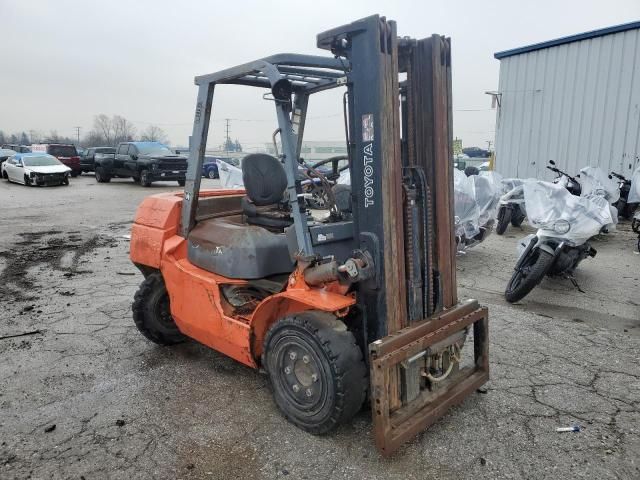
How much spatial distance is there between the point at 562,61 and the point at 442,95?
12.1 m

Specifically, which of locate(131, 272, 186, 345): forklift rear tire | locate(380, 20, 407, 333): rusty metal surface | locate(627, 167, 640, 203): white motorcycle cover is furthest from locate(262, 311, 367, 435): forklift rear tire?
locate(627, 167, 640, 203): white motorcycle cover

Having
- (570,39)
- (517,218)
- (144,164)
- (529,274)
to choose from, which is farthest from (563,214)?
(144,164)

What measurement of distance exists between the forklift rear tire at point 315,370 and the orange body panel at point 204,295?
0.48 ft

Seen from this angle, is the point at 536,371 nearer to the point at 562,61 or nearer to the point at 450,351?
the point at 450,351

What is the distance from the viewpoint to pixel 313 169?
355cm

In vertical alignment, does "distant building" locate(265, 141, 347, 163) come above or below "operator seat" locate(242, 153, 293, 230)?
above

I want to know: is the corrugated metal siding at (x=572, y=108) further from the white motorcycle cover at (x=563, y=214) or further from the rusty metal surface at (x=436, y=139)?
the rusty metal surface at (x=436, y=139)

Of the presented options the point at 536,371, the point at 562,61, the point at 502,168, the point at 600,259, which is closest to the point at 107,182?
the point at 502,168

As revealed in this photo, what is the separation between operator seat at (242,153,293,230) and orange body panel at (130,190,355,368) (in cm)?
56

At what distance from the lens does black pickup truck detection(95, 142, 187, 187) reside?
21922mm

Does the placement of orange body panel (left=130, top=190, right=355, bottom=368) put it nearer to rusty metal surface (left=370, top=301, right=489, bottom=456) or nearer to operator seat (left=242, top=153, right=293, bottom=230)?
rusty metal surface (left=370, top=301, right=489, bottom=456)

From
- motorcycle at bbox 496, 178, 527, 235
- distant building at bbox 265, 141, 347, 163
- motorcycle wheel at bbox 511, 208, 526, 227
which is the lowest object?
motorcycle wheel at bbox 511, 208, 526, 227

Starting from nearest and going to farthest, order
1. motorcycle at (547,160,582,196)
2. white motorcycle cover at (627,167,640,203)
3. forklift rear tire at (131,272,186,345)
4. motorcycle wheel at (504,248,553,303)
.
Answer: forklift rear tire at (131,272,186,345) < motorcycle wheel at (504,248,553,303) < white motorcycle cover at (627,167,640,203) < motorcycle at (547,160,582,196)

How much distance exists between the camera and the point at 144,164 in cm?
2259
